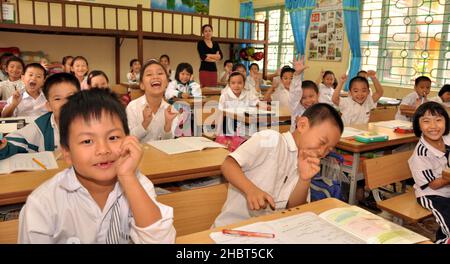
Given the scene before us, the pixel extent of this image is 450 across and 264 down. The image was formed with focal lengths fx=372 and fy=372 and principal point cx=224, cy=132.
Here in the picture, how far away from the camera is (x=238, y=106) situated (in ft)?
13.3

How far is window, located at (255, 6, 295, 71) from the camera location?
8.05 metres

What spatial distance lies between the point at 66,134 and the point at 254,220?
61cm

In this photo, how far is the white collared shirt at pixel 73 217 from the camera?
98 centimetres

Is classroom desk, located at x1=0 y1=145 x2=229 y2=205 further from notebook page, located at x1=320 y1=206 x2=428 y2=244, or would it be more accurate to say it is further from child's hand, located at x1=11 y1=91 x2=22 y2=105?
child's hand, located at x1=11 y1=91 x2=22 y2=105

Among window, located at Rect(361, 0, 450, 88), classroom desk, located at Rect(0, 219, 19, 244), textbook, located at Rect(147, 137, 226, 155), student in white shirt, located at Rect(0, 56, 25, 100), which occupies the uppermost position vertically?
window, located at Rect(361, 0, 450, 88)

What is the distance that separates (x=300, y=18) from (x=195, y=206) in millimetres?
6600

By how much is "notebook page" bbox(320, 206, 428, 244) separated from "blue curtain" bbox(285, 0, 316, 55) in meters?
6.57

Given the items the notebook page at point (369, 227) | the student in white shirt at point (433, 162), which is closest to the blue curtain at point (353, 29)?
the student in white shirt at point (433, 162)

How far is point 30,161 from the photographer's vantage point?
175 cm

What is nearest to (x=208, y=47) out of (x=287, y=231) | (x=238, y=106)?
(x=238, y=106)

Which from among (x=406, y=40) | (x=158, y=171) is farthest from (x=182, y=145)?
(x=406, y=40)

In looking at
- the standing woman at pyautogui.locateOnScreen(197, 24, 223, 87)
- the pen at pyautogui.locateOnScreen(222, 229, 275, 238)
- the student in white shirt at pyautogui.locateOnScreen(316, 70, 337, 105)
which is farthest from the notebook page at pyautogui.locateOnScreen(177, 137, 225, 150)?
the standing woman at pyautogui.locateOnScreen(197, 24, 223, 87)

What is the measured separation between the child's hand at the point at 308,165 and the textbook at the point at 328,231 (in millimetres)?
185

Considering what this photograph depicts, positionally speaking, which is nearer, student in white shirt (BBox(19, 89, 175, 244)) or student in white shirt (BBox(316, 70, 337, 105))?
student in white shirt (BBox(19, 89, 175, 244))
